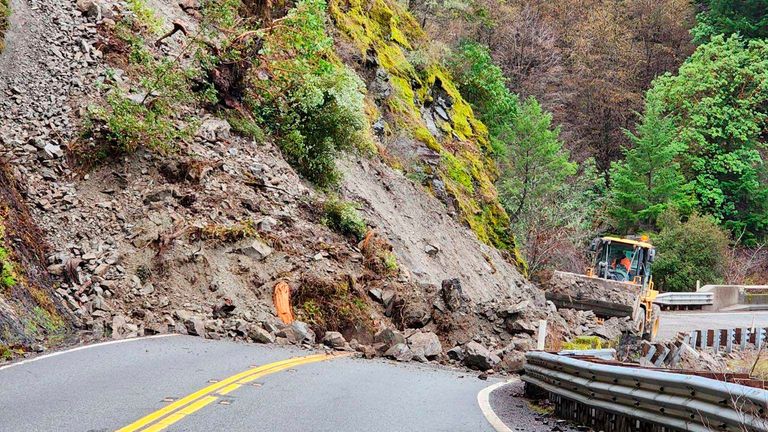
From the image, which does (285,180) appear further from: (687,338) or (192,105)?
(687,338)

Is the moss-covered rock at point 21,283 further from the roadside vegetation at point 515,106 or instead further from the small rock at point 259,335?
the small rock at point 259,335

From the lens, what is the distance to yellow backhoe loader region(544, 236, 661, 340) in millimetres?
24094

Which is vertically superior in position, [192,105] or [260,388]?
[192,105]

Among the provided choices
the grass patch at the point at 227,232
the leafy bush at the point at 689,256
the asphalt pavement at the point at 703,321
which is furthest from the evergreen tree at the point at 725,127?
the grass patch at the point at 227,232

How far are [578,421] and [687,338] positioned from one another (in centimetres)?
2004

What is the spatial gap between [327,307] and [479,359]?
11.7 ft

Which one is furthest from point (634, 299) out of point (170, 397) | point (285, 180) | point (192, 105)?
point (170, 397)

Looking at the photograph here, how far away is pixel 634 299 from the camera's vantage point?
78.8 ft

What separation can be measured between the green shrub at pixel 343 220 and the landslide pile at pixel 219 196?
4cm

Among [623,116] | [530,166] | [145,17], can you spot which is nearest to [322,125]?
[145,17]

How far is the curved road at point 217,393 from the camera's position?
7.08 metres

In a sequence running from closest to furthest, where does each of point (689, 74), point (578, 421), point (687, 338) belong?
point (578, 421) → point (687, 338) → point (689, 74)

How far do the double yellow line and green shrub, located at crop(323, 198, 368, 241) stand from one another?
26.0 feet

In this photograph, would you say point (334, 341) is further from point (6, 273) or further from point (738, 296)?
point (738, 296)
